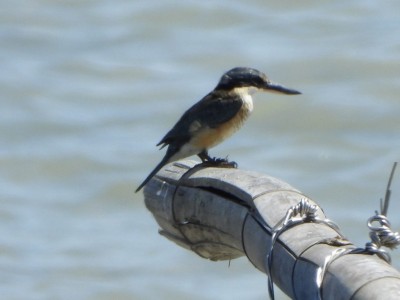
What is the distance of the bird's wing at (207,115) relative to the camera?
5219mm

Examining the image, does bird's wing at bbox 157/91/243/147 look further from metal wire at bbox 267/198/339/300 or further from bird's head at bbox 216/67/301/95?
metal wire at bbox 267/198/339/300

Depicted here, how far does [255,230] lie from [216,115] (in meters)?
2.03

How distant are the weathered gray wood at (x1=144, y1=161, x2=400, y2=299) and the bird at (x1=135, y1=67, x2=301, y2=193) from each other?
1.02 metres

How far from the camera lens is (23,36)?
11461mm

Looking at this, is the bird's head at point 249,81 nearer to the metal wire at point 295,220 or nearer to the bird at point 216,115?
the bird at point 216,115

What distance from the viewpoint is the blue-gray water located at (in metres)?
8.04

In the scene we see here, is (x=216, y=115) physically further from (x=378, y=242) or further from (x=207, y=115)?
(x=378, y=242)

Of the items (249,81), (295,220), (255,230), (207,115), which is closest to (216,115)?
(207,115)

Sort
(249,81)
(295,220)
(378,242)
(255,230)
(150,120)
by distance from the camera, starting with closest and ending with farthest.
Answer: (378,242) < (295,220) < (255,230) < (249,81) < (150,120)

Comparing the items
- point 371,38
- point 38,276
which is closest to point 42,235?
point 38,276

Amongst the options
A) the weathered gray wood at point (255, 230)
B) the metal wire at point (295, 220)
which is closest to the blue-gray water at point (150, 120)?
the weathered gray wood at point (255, 230)

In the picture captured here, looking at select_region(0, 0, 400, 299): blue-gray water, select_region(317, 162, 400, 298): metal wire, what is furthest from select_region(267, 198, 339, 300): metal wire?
select_region(0, 0, 400, 299): blue-gray water

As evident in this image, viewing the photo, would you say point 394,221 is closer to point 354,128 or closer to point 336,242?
point 354,128

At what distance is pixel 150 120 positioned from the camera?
9.58 meters
